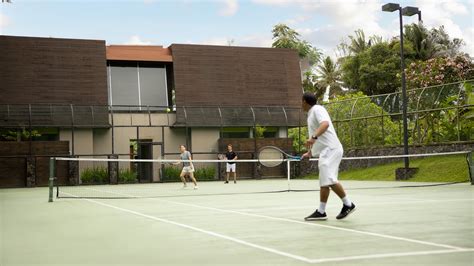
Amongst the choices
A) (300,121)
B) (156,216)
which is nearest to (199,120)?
(300,121)

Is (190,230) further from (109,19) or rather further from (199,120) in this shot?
(199,120)

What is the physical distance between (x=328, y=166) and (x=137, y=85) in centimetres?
2866

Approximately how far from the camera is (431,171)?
24.1 metres

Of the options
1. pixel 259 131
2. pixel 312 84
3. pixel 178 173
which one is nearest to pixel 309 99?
pixel 178 173

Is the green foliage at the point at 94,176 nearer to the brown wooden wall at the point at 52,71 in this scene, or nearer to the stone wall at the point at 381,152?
the brown wooden wall at the point at 52,71

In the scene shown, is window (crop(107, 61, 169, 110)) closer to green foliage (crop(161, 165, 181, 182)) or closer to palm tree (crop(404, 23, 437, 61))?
green foliage (crop(161, 165, 181, 182))

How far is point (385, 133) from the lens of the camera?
30891mm

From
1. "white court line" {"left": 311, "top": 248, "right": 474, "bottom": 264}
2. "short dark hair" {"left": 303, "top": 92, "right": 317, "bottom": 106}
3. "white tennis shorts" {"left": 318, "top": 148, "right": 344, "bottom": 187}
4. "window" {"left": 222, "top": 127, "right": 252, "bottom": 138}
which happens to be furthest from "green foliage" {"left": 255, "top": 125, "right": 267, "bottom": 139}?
"white court line" {"left": 311, "top": 248, "right": 474, "bottom": 264}

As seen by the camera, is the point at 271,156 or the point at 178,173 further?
the point at 178,173

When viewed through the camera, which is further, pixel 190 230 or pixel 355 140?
pixel 355 140

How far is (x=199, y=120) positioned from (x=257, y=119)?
11.8 ft

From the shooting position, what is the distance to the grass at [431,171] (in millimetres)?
22750

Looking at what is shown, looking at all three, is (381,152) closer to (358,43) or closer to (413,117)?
(413,117)

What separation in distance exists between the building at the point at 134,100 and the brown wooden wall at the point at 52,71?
2.1 inches
